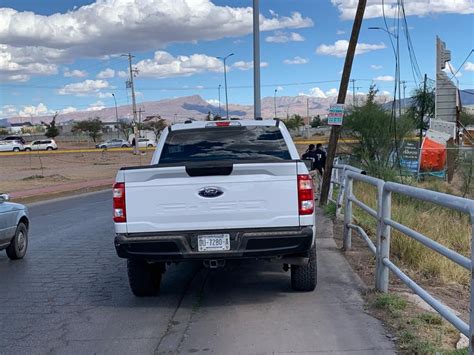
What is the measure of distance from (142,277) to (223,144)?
2.03m

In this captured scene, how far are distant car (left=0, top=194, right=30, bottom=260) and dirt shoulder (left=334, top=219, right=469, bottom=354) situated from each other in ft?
18.0

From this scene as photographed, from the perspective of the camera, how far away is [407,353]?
4.73m

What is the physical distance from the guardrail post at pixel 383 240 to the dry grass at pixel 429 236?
129 cm

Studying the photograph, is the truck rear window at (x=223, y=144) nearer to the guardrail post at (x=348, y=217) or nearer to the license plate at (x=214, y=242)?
the license plate at (x=214, y=242)

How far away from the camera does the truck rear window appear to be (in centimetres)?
757

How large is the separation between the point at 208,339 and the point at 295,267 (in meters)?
1.73

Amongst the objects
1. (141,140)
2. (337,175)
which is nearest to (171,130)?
(337,175)

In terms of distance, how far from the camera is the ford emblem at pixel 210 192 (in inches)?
236

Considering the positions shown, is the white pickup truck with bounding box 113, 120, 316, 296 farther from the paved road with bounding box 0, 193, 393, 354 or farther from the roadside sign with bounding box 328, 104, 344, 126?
the roadside sign with bounding box 328, 104, 344, 126

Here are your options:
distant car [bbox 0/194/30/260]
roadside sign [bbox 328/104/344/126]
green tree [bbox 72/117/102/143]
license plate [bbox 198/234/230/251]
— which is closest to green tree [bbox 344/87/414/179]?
roadside sign [bbox 328/104/344/126]

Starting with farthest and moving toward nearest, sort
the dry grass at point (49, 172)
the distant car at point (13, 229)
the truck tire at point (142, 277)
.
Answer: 1. the dry grass at point (49, 172)
2. the distant car at point (13, 229)
3. the truck tire at point (142, 277)

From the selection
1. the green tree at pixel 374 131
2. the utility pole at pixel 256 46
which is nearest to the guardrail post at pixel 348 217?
the utility pole at pixel 256 46

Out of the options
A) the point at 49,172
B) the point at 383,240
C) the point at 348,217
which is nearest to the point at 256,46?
the point at 348,217

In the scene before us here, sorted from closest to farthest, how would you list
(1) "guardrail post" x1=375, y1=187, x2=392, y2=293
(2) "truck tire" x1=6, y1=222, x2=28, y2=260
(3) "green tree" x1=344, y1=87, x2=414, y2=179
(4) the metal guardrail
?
(4) the metal guardrail < (1) "guardrail post" x1=375, y1=187, x2=392, y2=293 < (2) "truck tire" x1=6, y1=222, x2=28, y2=260 < (3) "green tree" x1=344, y1=87, x2=414, y2=179
